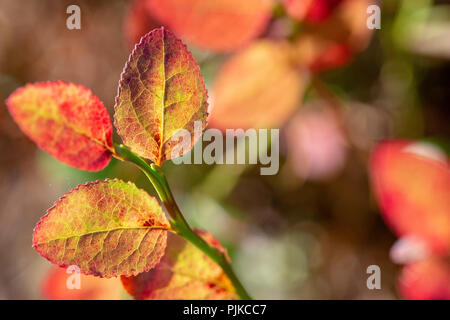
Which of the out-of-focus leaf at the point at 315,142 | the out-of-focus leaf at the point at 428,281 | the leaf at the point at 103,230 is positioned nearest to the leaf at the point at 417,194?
the out-of-focus leaf at the point at 428,281

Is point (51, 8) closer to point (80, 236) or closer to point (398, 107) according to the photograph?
point (398, 107)

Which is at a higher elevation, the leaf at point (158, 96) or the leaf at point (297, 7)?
the leaf at point (297, 7)

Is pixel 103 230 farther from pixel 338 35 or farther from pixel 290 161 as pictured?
pixel 290 161

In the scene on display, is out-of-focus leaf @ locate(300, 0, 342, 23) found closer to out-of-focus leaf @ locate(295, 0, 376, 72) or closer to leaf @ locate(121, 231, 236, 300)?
out-of-focus leaf @ locate(295, 0, 376, 72)

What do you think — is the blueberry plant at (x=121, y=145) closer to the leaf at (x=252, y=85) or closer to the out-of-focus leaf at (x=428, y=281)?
→ the out-of-focus leaf at (x=428, y=281)

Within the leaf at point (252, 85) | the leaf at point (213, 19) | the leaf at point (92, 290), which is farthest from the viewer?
the leaf at point (252, 85)

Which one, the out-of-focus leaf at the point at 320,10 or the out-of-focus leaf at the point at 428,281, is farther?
the out-of-focus leaf at the point at 320,10

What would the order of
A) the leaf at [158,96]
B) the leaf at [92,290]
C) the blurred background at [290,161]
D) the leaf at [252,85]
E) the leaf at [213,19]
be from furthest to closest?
the blurred background at [290,161] → the leaf at [252,85] → the leaf at [213,19] → the leaf at [92,290] → the leaf at [158,96]

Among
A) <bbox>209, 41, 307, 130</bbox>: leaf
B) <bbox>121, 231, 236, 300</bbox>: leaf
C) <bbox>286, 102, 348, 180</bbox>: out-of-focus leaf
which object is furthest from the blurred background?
<bbox>121, 231, 236, 300</bbox>: leaf
